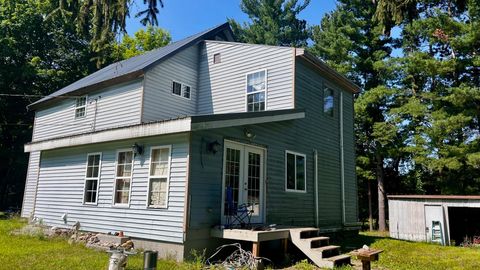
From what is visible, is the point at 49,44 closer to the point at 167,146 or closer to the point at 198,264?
the point at 167,146

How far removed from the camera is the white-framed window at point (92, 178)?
10.7 meters

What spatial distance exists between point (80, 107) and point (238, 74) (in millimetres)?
6849

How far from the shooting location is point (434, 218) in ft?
51.3

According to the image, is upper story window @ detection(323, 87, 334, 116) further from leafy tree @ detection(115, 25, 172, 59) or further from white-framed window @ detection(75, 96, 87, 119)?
leafy tree @ detection(115, 25, 172, 59)

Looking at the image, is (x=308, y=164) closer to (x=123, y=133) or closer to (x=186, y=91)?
(x=186, y=91)

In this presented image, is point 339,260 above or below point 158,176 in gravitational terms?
below

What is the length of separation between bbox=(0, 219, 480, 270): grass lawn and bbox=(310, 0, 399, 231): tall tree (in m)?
11.2

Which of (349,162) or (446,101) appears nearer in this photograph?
(349,162)

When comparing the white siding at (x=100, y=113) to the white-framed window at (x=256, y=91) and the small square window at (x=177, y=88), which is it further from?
the white-framed window at (x=256, y=91)

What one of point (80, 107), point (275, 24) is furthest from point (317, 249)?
point (275, 24)

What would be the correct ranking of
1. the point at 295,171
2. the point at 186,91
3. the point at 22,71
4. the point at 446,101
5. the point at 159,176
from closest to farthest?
the point at 159,176, the point at 295,171, the point at 186,91, the point at 446,101, the point at 22,71

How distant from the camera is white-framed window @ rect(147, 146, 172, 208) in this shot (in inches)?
337

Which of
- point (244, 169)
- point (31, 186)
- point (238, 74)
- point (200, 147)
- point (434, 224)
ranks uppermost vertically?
point (238, 74)

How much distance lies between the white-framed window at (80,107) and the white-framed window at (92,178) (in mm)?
4403
